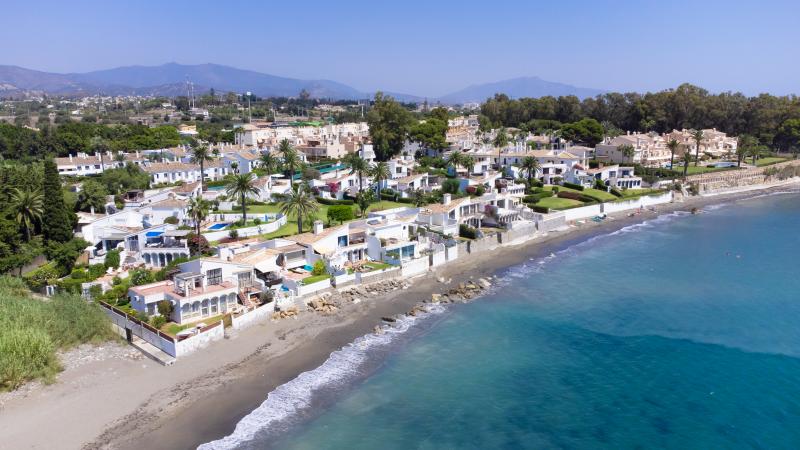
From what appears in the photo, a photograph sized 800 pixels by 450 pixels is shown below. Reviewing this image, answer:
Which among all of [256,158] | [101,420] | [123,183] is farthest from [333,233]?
[256,158]

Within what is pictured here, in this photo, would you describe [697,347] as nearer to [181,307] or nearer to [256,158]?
[181,307]

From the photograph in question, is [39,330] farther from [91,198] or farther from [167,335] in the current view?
[91,198]

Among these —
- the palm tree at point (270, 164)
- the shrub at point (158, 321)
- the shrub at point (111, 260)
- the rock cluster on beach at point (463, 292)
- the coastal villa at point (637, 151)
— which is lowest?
the rock cluster on beach at point (463, 292)

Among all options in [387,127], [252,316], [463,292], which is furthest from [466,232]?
[387,127]

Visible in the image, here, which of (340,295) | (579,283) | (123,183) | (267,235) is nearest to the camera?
(340,295)

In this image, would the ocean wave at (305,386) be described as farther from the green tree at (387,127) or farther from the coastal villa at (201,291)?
the green tree at (387,127)

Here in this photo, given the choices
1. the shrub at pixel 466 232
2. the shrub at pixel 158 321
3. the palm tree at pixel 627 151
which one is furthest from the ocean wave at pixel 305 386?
the palm tree at pixel 627 151
